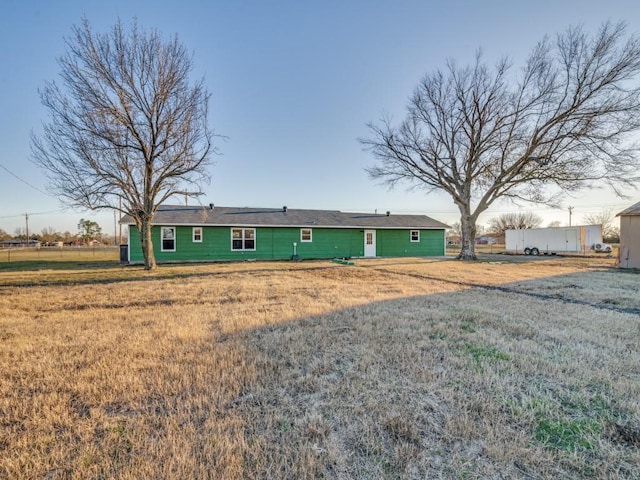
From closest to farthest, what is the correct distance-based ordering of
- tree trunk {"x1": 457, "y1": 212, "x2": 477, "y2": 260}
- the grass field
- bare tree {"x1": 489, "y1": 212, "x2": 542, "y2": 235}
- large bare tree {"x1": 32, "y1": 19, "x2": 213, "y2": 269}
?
the grass field < large bare tree {"x1": 32, "y1": 19, "x2": 213, "y2": 269} < tree trunk {"x1": 457, "y1": 212, "x2": 477, "y2": 260} < bare tree {"x1": 489, "y1": 212, "x2": 542, "y2": 235}

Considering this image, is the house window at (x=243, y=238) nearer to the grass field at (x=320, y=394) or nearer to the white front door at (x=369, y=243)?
the white front door at (x=369, y=243)

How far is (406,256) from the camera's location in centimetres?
2338

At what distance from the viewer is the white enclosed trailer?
25.2 metres

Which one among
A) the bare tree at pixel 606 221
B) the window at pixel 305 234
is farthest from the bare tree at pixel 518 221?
the window at pixel 305 234

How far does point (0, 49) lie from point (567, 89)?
26.3m

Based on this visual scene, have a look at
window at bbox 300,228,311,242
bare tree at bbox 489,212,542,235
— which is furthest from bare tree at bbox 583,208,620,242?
window at bbox 300,228,311,242

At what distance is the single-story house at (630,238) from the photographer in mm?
14055

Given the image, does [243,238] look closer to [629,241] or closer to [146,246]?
[146,246]

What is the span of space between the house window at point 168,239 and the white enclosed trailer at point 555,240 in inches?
1224

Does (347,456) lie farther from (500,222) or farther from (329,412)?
(500,222)

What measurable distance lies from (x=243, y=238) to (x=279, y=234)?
2.40 meters

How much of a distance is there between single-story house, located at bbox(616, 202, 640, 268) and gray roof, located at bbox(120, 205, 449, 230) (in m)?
10.7

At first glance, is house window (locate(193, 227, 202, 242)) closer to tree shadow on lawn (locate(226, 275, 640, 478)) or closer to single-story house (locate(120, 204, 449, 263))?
single-story house (locate(120, 204, 449, 263))

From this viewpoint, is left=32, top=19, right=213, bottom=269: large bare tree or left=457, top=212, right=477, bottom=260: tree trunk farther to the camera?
left=457, top=212, right=477, bottom=260: tree trunk
